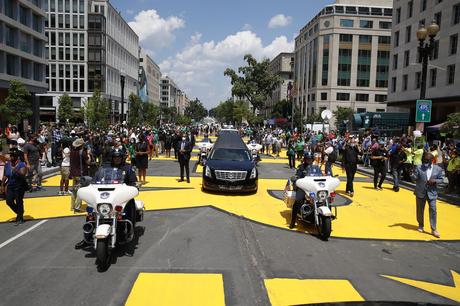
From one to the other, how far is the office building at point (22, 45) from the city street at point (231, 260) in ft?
114

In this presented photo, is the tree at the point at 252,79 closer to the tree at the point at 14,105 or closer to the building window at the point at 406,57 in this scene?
the building window at the point at 406,57

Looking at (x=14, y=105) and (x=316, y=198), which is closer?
(x=316, y=198)

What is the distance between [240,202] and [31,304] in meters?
7.37

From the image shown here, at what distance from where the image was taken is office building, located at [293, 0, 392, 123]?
79312 mm

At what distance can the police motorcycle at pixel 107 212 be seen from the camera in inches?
240

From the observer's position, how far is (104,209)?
633cm

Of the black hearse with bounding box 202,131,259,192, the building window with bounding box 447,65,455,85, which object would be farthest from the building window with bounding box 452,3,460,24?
the black hearse with bounding box 202,131,259,192

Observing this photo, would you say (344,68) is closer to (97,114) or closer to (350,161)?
(97,114)

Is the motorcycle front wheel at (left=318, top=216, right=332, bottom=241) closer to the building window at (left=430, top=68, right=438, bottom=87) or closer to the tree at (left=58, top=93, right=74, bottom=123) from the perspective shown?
the building window at (left=430, top=68, right=438, bottom=87)

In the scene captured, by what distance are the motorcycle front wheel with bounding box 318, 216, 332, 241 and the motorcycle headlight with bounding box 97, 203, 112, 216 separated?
4141 millimetres

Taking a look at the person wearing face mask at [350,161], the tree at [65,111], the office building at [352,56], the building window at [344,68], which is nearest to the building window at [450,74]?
the person wearing face mask at [350,161]

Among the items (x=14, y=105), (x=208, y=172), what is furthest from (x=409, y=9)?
(x=208, y=172)

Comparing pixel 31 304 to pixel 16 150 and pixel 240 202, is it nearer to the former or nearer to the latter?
pixel 16 150

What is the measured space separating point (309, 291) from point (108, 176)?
377 centimetres
